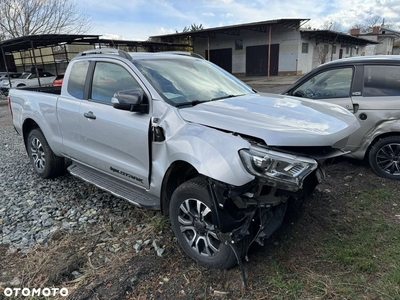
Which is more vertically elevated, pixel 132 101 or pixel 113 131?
pixel 132 101

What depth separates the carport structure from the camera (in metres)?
17.8

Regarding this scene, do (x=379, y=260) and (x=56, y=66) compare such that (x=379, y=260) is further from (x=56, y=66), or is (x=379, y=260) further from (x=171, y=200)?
(x=56, y=66)

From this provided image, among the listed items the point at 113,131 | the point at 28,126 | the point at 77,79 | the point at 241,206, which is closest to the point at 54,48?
the point at 28,126

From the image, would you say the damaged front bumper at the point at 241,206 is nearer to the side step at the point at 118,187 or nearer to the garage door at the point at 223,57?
the side step at the point at 118,187

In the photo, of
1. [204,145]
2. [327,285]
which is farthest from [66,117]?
Answer: [327,285]

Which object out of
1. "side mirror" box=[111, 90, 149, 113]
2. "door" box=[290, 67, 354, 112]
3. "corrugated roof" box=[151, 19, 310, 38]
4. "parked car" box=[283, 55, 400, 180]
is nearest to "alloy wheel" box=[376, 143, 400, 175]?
"parked car" box=[283, 55, 400, 180]

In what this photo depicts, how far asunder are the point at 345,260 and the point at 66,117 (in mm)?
3545

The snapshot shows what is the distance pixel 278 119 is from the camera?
104 inches

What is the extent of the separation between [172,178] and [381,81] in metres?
3.35

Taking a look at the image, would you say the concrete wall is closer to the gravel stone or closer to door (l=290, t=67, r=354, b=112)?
door (l=290, t=67, r=354, b=112)

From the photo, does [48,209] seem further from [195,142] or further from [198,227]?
[195,142]

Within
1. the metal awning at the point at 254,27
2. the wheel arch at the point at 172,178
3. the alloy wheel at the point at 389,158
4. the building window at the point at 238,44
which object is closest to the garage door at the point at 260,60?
the building window at the point at 238,44

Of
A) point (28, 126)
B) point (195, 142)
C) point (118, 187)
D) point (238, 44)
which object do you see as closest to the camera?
point (195, 142)

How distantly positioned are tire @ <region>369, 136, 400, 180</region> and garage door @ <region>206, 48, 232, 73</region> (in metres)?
26.8
